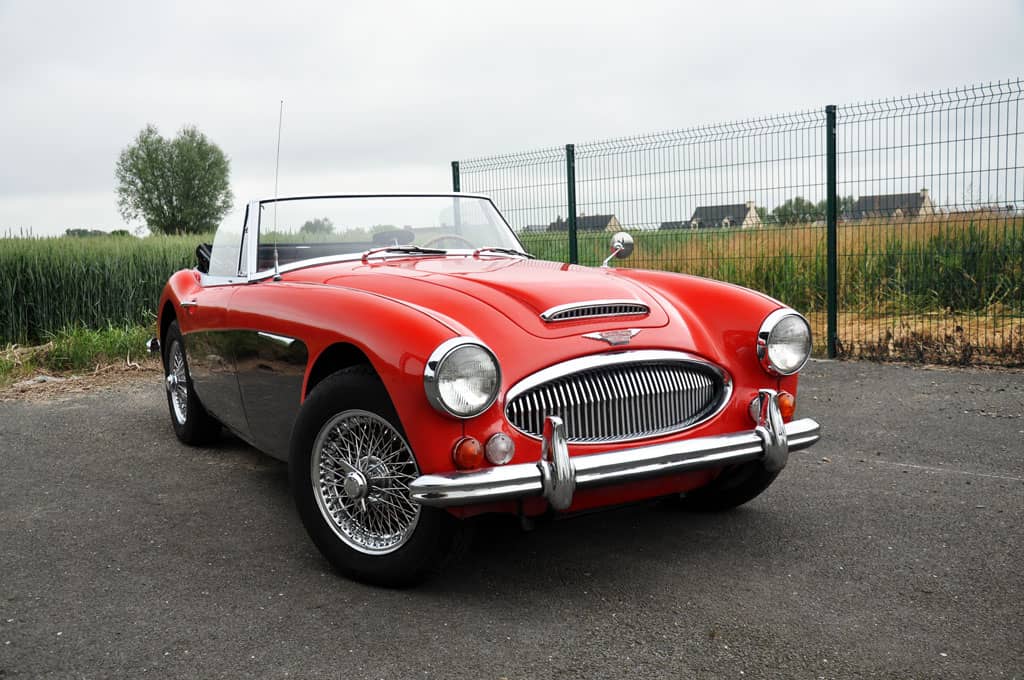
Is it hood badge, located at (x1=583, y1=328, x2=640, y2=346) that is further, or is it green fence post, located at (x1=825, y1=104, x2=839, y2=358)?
green fence post, located at (x1=825, y1=104, x2=839, y2=358)

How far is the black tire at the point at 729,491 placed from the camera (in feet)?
12.0

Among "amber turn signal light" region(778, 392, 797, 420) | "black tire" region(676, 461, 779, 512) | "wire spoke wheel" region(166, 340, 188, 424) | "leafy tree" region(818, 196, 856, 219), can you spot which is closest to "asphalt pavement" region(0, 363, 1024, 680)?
"black tire" region(676, 461, 779, 512)

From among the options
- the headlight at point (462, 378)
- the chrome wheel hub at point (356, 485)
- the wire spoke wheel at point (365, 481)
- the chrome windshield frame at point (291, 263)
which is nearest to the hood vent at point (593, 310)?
the headlight at point (462, 378)

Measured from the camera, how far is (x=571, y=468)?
2861 mm

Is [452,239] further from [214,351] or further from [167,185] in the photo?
[167,185]

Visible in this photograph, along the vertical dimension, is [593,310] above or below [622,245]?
below

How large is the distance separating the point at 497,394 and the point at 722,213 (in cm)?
627

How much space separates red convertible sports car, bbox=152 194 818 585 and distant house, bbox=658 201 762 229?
15.9 feet

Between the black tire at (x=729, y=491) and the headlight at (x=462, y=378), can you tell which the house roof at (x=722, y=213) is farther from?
the headlight at (x=462, y=378)

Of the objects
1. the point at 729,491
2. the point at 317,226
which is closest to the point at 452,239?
the point at 317,226

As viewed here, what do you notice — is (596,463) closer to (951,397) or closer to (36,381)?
(951,397)

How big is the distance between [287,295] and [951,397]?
15.6ft

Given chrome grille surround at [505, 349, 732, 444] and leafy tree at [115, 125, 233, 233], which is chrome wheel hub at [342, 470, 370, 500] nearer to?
chrome grille surround at [505, 349, 732, 444]

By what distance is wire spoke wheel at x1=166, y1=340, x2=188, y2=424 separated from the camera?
18.2 feet
